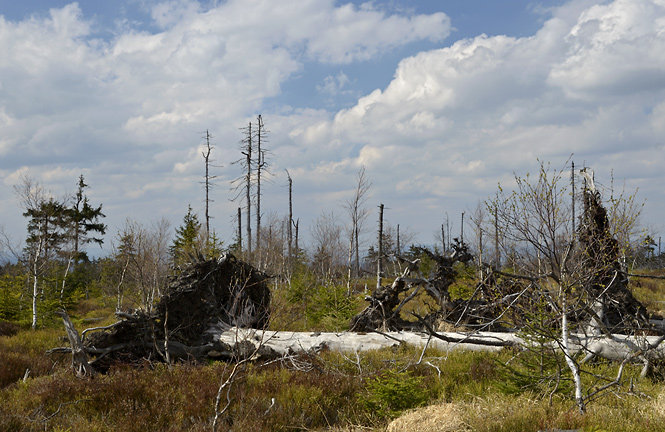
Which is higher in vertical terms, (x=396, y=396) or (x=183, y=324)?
(x=183, y=324)

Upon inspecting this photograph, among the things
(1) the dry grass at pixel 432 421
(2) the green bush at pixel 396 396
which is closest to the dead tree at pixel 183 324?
(2) the green bush at pixel 396 396

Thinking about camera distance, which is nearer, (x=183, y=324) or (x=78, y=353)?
(x=78, y=353)

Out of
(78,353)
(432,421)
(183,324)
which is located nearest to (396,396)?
(432,421)

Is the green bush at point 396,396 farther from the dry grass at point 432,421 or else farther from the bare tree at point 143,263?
the bare tree at point 143,263

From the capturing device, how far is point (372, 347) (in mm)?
10500

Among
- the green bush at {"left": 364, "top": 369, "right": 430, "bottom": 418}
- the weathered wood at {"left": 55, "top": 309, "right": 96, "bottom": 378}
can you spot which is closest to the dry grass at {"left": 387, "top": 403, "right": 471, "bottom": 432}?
the green bush at {"left": 364, "top": 369, "right": 430, "bottom": 418}

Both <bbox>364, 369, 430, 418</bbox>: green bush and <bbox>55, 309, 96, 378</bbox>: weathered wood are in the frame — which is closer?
<bbox>364, 369, 430, 418</bbox>: green bush

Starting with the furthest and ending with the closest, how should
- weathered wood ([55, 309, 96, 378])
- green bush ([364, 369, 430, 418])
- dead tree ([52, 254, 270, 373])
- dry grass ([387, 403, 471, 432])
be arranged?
1. dead tree ([52, 254, 270, 373])
2. weathered wood ([55, 309, 96, 378])
3. green bush ([364, 369, 430, 418])
4. dry grass ([387, 403, 471, 432])

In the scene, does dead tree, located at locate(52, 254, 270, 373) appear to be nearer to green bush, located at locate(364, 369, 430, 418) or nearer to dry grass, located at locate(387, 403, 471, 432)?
green bush, located at locate(364, 369, 430, 418)

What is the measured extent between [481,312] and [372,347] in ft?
13.0

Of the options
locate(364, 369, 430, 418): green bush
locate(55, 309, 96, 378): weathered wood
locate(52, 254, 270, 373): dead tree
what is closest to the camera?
locate(364, 369, 430, 418): green bush

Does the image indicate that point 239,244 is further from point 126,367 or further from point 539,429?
point 539,429

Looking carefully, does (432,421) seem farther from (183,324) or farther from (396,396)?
(183,324)

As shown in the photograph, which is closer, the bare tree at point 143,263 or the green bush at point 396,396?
the green bush at point 396,396
